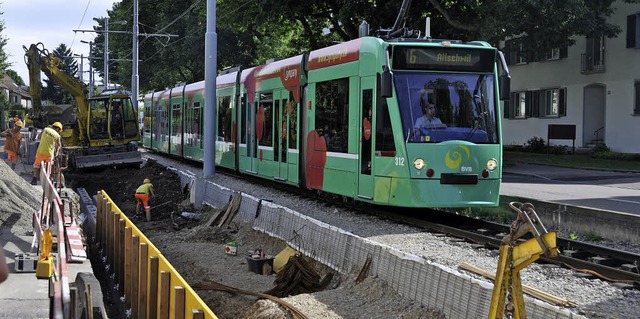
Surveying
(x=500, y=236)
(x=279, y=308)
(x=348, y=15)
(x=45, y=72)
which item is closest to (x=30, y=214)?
(x=279, y=308)

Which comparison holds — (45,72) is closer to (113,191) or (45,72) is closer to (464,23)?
(113,191)

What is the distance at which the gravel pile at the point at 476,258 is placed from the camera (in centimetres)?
760

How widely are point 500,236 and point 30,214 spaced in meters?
7.90

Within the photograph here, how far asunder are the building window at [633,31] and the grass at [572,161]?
536 cm

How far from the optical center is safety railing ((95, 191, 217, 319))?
648cm

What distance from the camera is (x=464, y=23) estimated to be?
30391 millimetres

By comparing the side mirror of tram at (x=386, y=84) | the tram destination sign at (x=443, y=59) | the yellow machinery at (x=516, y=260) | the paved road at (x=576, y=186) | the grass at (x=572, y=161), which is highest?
the tram destination sign at (x=443, y=59)

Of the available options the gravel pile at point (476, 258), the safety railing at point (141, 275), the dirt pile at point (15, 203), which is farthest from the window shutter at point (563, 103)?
the dirt pile at point (15, 203)

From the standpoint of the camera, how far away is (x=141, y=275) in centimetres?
882

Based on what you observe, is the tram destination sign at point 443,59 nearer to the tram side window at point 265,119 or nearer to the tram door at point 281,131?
the tram door at point 281,131

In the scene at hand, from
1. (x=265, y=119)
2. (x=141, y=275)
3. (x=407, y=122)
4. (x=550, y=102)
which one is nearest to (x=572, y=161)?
(x=550, y=102)

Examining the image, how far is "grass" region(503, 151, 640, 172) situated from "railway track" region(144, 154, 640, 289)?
16.2 m

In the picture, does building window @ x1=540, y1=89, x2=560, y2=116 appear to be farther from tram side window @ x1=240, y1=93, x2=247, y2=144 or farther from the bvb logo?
the bvb logo

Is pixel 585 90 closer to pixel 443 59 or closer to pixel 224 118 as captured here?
pixel 224 118
